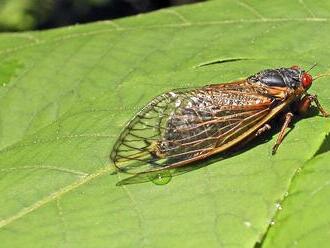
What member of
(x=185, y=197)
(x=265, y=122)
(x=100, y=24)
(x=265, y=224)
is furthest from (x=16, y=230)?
(x=100, y=24)

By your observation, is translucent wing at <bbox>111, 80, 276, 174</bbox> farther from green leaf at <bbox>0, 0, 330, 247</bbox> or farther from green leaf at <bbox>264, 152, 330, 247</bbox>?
green leaf at <bbox>264, 152, 330, 247</bbox>

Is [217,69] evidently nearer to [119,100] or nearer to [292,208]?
[119,100]

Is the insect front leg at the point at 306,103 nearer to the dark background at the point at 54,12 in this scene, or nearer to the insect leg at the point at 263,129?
the insect leg at the point at 263,129

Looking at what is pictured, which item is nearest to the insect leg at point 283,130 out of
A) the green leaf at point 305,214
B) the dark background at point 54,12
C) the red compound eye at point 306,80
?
the red compound eye at point 306,80

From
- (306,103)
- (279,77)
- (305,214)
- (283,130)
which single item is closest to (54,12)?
(279,77)

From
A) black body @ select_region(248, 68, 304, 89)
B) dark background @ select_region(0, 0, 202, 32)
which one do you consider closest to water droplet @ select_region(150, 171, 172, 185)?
black body @ select_region(248, 68, 304, 89)
